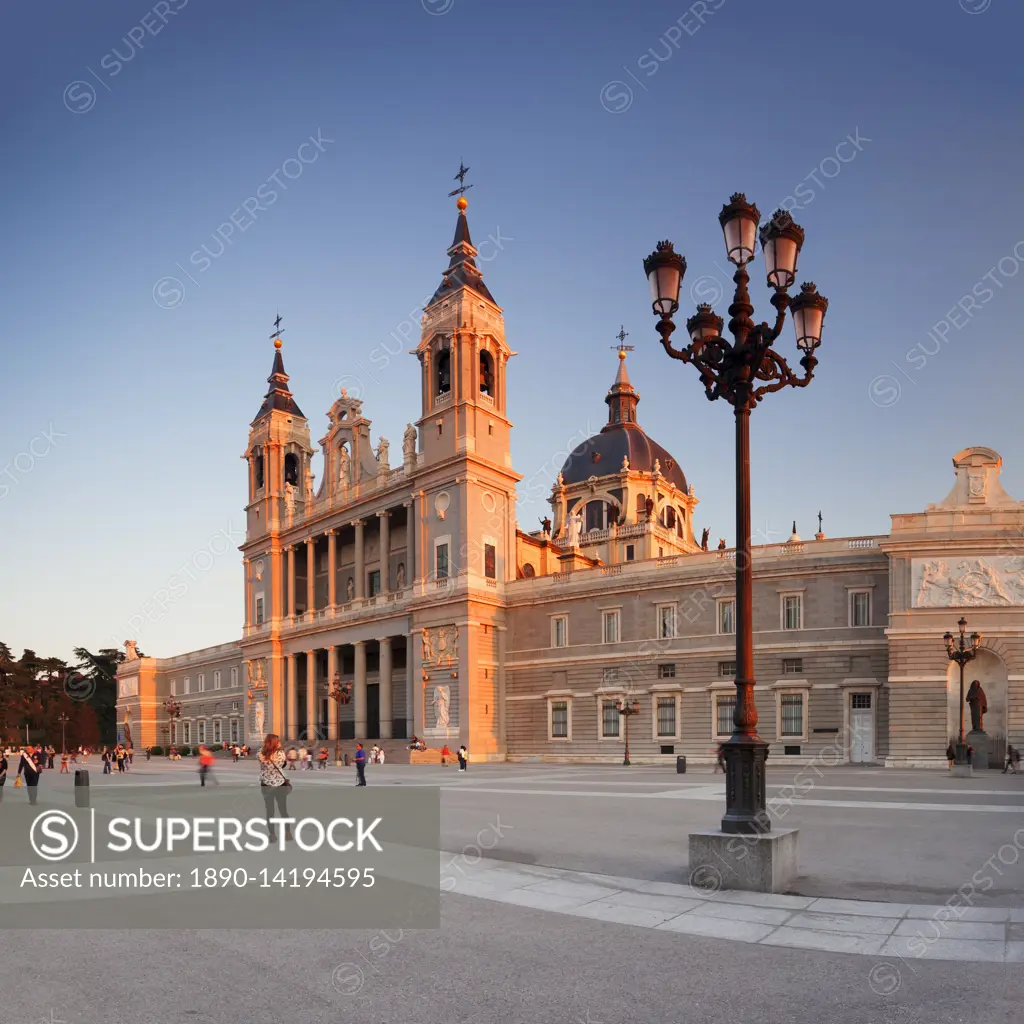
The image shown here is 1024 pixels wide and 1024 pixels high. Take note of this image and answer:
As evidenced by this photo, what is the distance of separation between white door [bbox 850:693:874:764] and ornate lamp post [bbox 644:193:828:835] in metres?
34.4

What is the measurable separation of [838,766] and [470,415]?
A: 2727 cm

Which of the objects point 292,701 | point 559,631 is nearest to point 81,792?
point 559,631

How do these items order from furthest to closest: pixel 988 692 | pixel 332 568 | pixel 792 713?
pixel 332 568, pixel 792 713, pixel 988 692

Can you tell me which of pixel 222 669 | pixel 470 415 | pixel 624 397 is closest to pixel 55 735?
pixel 222 669

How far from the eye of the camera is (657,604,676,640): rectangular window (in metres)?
49.8

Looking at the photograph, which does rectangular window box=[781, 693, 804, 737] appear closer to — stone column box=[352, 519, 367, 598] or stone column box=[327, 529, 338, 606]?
stone column box=[352, 519, 367, 598]

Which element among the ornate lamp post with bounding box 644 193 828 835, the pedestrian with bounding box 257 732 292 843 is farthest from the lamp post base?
the pedestrian with bounding box 257 732 292 843

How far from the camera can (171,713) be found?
91812mm

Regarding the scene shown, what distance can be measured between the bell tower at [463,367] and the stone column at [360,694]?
14529 millimetres

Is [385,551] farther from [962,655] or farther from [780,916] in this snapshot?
[780,916]

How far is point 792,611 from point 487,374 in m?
23.8

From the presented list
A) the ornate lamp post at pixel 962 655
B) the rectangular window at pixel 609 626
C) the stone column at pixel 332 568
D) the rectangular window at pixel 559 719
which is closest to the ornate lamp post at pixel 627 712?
the rectangular window at pixel 609 626

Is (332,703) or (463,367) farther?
(332,703)

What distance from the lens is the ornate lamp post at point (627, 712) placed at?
47875 mm
